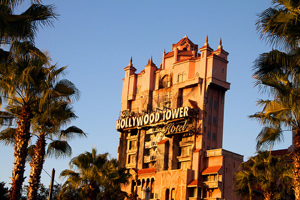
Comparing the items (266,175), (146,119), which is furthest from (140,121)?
(266,175)

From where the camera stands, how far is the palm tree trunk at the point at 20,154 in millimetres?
26797

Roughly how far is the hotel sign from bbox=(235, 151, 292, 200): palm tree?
30.2 m

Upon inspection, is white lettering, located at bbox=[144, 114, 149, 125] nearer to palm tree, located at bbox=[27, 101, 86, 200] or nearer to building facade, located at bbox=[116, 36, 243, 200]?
building facade, located at bbox=[116, 36, 243, 200]

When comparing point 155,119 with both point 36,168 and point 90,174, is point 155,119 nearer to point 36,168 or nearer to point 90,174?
point 90,174

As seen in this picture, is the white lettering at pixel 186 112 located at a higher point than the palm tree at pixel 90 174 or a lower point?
higher

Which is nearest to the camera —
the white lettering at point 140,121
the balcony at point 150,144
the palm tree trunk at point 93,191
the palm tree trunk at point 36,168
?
the palm tree trunk at point 36,168

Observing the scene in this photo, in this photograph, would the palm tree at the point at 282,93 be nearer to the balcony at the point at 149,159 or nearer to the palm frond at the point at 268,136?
the palm frond at the point at 268,136

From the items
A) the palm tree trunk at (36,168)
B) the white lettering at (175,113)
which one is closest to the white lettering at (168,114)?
the white lettering at (175,113)

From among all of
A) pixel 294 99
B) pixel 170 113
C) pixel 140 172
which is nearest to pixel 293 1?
pixel 294 99

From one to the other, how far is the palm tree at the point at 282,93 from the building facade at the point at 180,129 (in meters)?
46.9

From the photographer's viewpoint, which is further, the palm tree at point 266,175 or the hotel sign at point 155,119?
the hotel sign at point 155,119

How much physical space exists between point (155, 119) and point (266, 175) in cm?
3996

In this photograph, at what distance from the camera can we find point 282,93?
23.4 metres

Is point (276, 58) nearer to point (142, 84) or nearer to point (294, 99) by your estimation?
point (294, 99)
